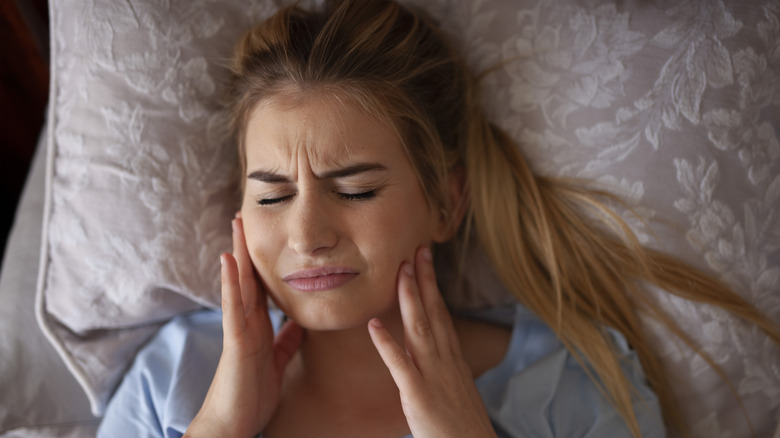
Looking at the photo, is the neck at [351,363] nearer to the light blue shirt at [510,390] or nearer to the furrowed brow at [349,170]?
the light blue shirt at [510,390]

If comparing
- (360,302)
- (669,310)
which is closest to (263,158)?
(360,302)

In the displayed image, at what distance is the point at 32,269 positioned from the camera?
152cm

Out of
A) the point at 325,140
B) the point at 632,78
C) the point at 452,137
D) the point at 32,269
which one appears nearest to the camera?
the point at 325,140

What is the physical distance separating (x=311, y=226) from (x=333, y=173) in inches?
4.6

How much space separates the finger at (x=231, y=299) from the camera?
119 cm

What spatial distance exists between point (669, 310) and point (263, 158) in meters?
0.97

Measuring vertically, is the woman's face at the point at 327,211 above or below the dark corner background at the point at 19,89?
below

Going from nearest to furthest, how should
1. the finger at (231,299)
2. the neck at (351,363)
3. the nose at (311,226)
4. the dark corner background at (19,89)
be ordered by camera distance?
the nose at (311,226) < the finger at (231,299) < the neck at (351,363) < the dark corner background at (19,89)

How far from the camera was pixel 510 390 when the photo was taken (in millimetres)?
1318

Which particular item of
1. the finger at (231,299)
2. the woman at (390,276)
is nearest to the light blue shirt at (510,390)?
the woman at (390,276)

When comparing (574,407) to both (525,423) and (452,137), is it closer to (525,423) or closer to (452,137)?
(525,423)

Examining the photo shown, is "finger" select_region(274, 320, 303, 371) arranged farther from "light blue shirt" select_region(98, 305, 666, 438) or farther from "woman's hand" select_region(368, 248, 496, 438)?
"woman's hand" select_region(368, 248, 496, 438)

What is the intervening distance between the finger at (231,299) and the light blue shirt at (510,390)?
226 mm

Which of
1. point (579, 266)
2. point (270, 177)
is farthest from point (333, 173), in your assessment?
point (579, 266)
